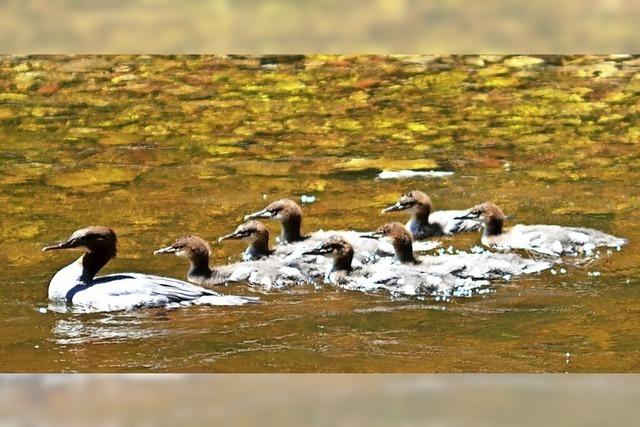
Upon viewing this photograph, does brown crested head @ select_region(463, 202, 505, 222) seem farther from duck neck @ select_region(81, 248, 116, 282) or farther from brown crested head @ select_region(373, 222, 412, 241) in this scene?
duck neck @ select_region(81, 248, 116, 282)

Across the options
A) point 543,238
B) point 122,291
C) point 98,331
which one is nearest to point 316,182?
point 543,238

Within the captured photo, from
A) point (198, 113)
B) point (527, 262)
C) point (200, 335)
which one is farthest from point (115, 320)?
point (198, 113)

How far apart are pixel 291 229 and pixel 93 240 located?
2.07 ft

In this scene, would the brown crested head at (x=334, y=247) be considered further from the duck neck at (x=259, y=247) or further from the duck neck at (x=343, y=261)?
the duck neck at (x=259, y=247)

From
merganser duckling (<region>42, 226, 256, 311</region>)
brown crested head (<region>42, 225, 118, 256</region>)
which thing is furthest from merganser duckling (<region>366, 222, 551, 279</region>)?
brown crested head (<region>42, 225, 118, 256</region>)

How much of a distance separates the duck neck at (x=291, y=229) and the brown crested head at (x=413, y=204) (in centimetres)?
35

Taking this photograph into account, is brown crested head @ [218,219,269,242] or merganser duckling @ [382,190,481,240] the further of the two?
merganser duckling @ [382,190,481,240]

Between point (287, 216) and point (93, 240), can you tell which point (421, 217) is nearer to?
point (287, 216)

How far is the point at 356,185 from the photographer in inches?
217

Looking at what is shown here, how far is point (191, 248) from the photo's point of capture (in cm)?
468

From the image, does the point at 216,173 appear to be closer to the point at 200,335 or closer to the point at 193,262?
the point at 193,262

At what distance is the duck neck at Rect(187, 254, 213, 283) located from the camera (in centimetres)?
460

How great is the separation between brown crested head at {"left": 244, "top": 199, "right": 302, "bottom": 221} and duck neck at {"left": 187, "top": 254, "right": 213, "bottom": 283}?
40 cm
